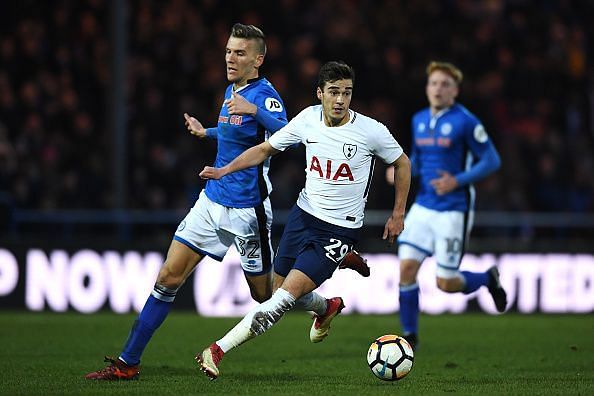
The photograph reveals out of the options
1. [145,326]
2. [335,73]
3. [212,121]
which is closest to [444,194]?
[335,73]

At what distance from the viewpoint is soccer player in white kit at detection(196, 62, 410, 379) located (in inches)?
305

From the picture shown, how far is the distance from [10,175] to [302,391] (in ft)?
27.7

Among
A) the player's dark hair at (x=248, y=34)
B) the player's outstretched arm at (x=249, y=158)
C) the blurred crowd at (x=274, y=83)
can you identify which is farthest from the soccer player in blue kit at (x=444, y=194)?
the blurred crowd at (x=274, y=83)

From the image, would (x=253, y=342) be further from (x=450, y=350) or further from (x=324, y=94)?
(x=324, y=94)

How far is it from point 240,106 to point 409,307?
10.7ft

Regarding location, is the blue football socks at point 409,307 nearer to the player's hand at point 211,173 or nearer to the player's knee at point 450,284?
the player's knee at point 450,284

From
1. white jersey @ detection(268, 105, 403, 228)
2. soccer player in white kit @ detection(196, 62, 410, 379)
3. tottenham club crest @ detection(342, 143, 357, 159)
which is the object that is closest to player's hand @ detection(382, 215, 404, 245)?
soccer player in white kit @ detection(196, 62, 410, 379)

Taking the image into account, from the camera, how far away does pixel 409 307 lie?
10.2m

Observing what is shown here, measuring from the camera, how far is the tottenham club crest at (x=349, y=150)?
7809mm

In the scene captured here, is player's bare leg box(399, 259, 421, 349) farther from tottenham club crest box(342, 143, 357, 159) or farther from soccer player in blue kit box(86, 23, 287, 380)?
tottenham club crest box(342, 143, 357, 159)

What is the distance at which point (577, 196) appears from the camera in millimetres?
16406

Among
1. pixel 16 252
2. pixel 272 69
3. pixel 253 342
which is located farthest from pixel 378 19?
pixel 253 342

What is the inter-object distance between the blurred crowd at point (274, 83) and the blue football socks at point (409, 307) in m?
5.43

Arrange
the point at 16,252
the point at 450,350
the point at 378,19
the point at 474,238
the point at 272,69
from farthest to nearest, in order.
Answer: the point at 378,19
the point at 272,69
the point at 474,238
the point at 16,252
the point at 450,350
